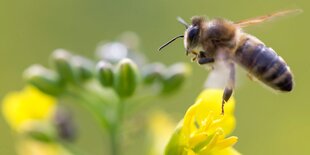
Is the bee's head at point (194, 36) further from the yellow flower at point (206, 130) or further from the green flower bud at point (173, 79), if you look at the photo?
the green flower bud at point (173, 79)

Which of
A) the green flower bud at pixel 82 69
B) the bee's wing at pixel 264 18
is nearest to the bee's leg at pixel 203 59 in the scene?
the bee's wing at pixel 264 18

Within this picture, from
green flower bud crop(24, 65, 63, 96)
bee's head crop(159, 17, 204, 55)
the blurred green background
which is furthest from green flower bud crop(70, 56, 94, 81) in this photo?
the blurred green background

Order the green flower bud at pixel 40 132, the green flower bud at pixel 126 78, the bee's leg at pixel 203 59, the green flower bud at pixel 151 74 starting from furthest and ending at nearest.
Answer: the green flower bud at pixel 40 132 → the green flower bud at pixel 151 74 → the green flower bud at pixel 126 78 → the bee's leg at pixel 203 59

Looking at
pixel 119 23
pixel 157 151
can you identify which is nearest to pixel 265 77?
pixel 157 151

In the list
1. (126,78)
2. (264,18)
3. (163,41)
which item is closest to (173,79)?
(126,78)

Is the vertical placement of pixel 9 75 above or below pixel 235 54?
above

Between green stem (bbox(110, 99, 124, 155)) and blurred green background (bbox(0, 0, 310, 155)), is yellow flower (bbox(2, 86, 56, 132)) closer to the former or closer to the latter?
green stem (bbox(110, 99, 124, 155))

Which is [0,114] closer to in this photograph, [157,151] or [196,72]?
[196,72]
